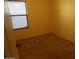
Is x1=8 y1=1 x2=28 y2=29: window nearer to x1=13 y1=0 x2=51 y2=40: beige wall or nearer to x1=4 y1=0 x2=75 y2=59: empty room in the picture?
x1=4 y1=0 x2=75 y2=59: empty room

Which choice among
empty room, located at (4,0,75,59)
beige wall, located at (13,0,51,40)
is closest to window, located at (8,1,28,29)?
empty room, located at (4,0,75,59)

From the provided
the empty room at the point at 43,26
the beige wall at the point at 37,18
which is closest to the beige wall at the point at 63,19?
the empty room at the point at 43,26

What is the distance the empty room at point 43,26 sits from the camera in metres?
4.50

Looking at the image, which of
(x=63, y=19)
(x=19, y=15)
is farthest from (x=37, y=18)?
(x=63, y=19)

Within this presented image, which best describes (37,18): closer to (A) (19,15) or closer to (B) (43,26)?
(B) (43,26)

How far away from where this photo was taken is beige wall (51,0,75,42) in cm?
489

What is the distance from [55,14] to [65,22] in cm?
99

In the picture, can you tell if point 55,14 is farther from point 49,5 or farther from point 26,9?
point 26,9

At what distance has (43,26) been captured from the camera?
632 centimetres

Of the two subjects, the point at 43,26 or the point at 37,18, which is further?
the point at 43,26

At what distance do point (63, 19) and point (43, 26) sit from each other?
3.94ft

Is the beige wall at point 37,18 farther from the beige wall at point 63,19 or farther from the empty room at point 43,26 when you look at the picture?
the beige wall at point 63,19

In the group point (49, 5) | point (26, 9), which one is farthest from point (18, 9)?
point (49, 5)

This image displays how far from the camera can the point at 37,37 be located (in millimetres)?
6066
